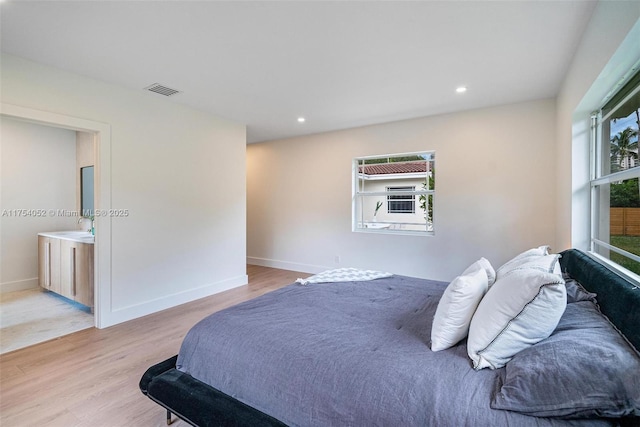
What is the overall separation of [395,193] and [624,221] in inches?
113

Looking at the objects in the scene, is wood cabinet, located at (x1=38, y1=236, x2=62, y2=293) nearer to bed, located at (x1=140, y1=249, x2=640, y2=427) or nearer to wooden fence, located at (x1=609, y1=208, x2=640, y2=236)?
bed, located at (x1=140, y1=249, x2=640, y2=427)

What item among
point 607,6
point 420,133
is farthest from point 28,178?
point 607,6

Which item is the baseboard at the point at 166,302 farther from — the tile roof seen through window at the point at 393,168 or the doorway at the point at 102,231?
the tile roof seen through window at the point at 393,168

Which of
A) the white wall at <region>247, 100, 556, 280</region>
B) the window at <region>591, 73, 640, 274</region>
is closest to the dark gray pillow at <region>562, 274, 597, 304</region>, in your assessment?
the window at <region>591, 73, 640, 274</region>

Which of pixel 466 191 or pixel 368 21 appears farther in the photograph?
pixel 466 191

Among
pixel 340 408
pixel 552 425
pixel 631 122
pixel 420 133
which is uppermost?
pixel 420 133

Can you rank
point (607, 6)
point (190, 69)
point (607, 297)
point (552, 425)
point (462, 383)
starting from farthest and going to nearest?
point (190, 69) → point (607, 6) → point (607, 297) → point (462, 383) → point (552, 425)

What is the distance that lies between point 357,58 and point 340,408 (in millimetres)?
2582

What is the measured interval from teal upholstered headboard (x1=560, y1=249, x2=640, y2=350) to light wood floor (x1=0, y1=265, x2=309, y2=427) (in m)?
2.23

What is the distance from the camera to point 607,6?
1698mm

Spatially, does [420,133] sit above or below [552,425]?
above

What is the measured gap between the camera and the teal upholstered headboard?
3.43 ft

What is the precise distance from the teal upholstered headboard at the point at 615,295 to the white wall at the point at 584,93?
980 mm

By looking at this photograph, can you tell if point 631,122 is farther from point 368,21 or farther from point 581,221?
point 368,21
